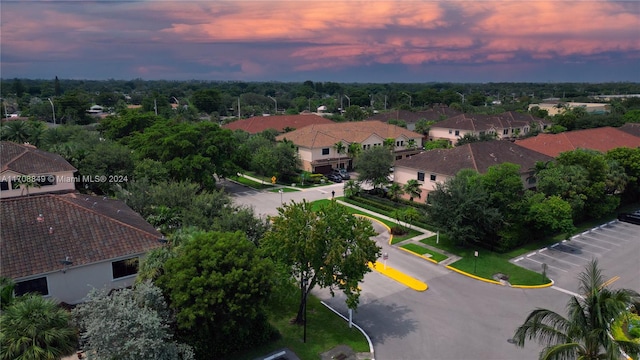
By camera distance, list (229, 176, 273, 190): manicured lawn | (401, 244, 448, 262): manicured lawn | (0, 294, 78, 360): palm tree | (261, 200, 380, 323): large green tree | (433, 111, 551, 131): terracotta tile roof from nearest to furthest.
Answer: (0, 294, 78, 360): palm tree
(261, 200, 380, 323): large green tree
(401, 244, 448, 262): manicured lawn
(229, 176, 273, 190): manicured lawn
(433, 111, 551, 131): terracotta tile roof

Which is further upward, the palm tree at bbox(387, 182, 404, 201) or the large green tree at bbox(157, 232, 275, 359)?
the large green tree at bbox(157, 232, 275, 359)

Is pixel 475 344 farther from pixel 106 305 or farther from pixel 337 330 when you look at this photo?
pixel 106 305

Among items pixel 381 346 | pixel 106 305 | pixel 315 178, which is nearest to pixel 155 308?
pixel 106 305

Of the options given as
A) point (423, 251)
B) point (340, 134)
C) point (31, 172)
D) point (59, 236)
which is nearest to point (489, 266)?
point (423, 251)

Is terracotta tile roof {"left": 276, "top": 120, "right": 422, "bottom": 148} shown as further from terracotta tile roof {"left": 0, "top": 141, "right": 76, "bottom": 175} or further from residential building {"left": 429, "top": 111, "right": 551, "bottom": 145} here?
terracotta tile roof {"left": 0, "top": 141, "right": 76, "bottom": 175}

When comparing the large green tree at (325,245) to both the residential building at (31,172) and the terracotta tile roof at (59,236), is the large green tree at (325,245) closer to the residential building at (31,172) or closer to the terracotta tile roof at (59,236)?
the terracotta tile roof at (59,236)

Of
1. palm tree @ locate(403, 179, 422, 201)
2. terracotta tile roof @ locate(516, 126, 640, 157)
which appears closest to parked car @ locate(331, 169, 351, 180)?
palm tree @ locate(403, 179, 422, 201)

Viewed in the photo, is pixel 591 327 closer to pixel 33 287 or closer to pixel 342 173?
pixel 33 287
